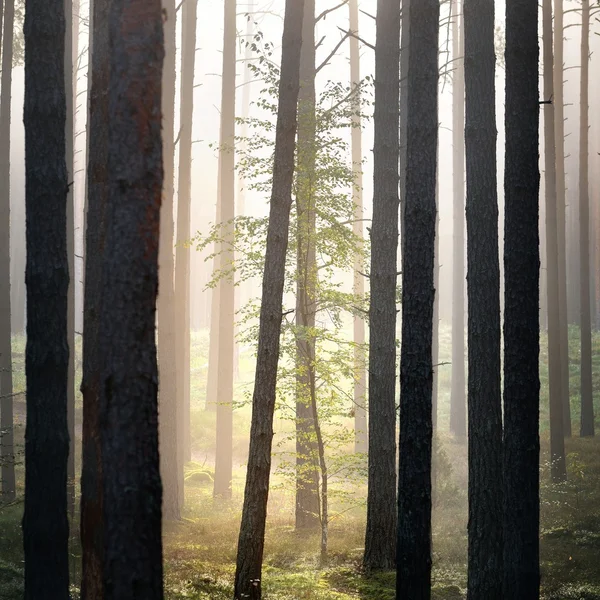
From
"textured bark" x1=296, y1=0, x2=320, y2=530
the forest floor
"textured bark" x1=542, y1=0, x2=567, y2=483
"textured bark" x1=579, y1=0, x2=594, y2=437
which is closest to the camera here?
the forest floor

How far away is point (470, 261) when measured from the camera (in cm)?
903

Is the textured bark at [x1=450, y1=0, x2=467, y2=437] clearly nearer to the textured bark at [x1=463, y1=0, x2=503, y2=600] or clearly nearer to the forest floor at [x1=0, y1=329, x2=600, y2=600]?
the forest floor at [x1=0, y1=329, x2=600, y2=600]

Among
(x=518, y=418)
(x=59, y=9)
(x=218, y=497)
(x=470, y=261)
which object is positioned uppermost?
(x=59, y=9)

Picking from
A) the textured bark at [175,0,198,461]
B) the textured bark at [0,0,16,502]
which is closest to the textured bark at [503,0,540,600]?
the textured bark at [0,0,16,502]

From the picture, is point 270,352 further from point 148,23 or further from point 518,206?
point 148,23

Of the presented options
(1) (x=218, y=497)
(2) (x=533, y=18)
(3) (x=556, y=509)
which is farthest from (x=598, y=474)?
(2) (x=533, y=18)

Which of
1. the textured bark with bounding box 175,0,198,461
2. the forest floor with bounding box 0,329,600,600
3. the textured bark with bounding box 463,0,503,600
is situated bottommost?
the forest floor with bounding box 0,329,600,600

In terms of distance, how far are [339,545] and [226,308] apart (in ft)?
25.1

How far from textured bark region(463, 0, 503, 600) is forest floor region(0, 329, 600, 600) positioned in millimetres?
1493

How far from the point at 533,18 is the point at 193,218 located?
49.5 meters

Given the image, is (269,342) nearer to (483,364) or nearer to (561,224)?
(483,364)

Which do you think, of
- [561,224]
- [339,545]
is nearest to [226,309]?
[339,545]

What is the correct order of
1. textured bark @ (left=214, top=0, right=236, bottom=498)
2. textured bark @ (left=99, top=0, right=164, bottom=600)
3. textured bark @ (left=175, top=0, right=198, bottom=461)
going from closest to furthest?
textured bark @ (left=99, top=0, right=164, bottom=600) → textured bark @ (left=175, top=0, right=198, bottom=461) → textured bark @ (left=214, top=0, right=236, bottom=498)

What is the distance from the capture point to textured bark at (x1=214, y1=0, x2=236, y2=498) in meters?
18.2
